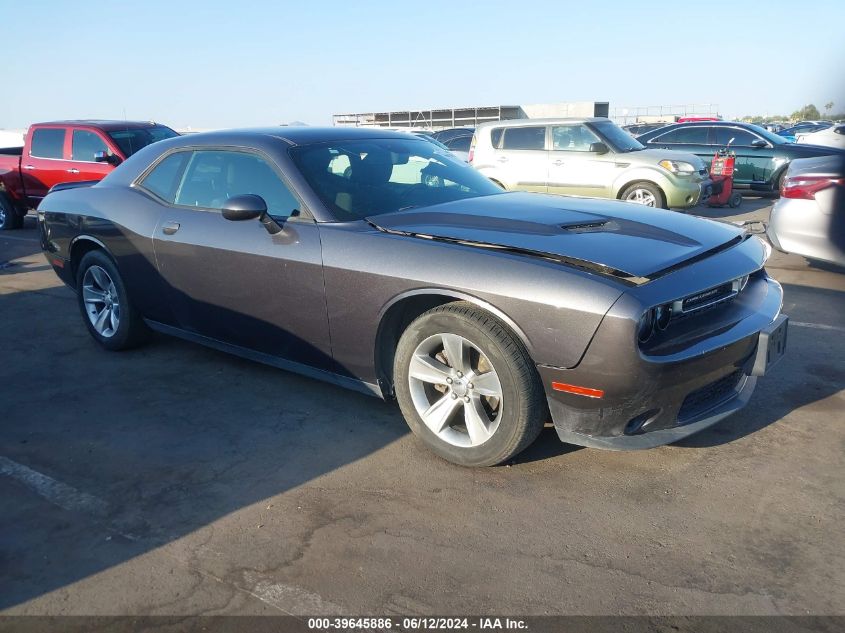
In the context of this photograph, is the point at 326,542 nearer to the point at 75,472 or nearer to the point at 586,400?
the point at 586,400

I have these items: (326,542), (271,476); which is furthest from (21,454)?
(326,542)

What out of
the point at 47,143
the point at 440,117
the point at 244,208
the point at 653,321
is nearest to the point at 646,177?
the point at 244,208

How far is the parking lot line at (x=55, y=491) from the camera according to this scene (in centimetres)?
323

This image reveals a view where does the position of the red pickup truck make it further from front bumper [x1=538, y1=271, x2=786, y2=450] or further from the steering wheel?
front bumper [x1=538, y1=271, x2=786, y2=450]

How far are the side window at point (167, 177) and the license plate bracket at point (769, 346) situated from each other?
11.8 feet

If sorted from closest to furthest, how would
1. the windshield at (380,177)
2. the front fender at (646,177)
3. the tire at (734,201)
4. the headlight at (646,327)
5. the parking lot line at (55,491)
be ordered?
the headlight at (646,327)
the parking lot line at (55,491)
the windshield at (380,177)
the front fender at (646,177)
the tire at (734,201)

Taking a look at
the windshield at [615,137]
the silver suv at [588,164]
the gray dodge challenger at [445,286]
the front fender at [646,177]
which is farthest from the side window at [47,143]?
the front fender at [646,177]

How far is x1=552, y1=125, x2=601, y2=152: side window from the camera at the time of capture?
11.1m

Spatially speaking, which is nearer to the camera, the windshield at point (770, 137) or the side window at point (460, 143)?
the windshield at point (770, 137)

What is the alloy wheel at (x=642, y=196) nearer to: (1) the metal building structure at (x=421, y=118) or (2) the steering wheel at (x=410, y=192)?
(2) the steering wheel at (x=410, y=192)

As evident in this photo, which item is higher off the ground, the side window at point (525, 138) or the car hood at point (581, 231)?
the side window at point (525, 138)

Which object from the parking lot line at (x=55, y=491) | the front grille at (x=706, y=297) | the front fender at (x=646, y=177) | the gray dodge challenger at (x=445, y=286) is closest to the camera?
the gray dodge challenger at (x=445, y=286)

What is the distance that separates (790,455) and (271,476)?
97.7 inches

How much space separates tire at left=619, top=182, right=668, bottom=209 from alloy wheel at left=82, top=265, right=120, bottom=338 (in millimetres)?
7607
